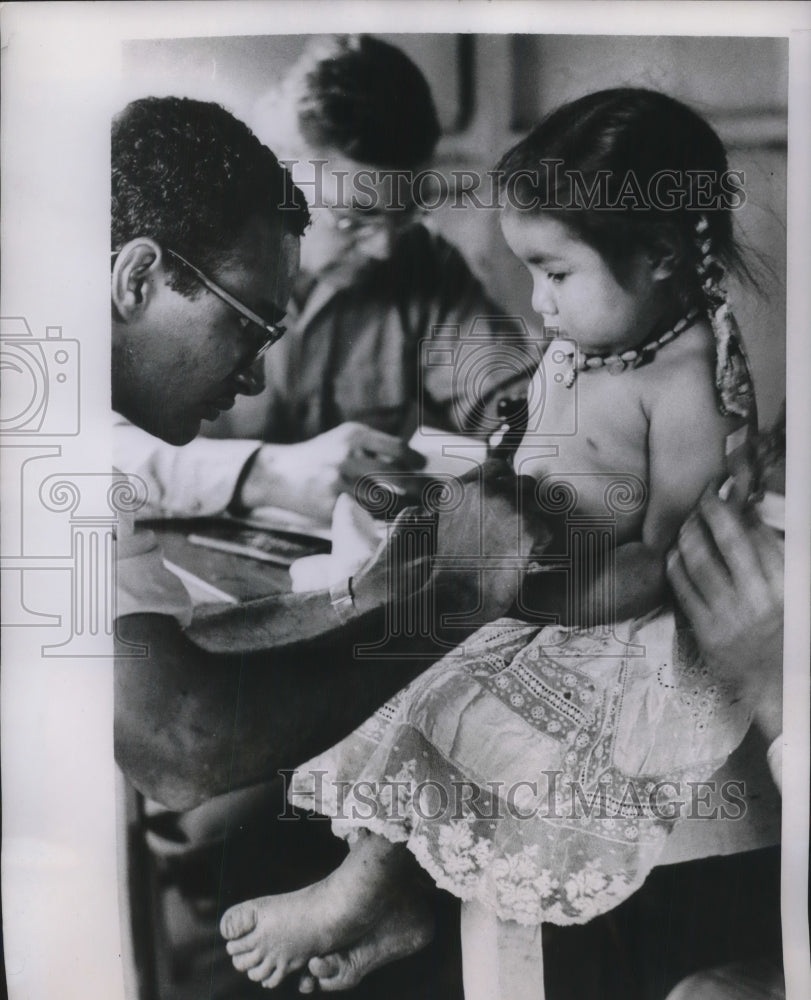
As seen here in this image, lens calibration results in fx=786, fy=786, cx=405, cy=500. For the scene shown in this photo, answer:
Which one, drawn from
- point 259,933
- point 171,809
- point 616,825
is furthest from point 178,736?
point 616,825

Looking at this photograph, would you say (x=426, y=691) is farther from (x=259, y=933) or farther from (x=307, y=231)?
(x=307, y=231)

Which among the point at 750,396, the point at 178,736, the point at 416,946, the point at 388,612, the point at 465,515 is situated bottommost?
the point at 416,946

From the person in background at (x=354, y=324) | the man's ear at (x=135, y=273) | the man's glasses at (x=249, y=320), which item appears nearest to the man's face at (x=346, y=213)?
the person in background at (x=354, y=324)

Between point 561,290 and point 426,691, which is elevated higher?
point 561,290

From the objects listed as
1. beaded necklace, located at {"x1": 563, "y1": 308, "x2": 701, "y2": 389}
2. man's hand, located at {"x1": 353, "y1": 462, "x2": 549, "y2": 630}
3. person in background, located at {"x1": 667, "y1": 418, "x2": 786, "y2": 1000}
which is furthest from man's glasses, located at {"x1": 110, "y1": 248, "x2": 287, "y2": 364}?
person in background, located at {"x1": 667, "y1": 418, "x2": 786, "y2": 1000}

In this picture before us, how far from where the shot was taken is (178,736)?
1221 millimetres

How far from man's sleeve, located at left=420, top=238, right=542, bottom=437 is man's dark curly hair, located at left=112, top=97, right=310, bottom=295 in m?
0.24

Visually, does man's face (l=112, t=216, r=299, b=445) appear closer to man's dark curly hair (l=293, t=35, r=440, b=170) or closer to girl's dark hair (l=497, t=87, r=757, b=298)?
man's dark curly hair (l=293, t=35, r=440, b=170)

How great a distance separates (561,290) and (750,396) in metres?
0.34

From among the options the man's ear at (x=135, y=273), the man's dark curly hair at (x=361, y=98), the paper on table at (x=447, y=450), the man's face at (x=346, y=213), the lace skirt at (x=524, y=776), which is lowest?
the lace skirt at (x=524, y=776)

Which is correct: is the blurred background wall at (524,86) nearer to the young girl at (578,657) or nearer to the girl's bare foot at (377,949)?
the young girl at (578,657)

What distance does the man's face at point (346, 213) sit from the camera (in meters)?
1.22

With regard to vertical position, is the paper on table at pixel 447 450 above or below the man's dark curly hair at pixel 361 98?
below

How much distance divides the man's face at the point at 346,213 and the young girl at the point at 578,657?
19 centimetres
